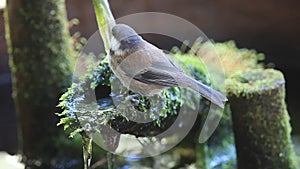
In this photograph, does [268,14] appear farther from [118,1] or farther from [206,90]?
[206,90]

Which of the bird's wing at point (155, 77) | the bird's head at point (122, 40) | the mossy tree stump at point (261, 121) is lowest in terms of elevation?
the mossy tree stump at point (261, 121)

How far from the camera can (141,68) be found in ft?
2.39

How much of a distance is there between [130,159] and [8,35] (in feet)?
1.14

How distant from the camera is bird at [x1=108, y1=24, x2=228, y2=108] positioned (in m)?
0.72

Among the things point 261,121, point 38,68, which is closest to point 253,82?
point 261,121

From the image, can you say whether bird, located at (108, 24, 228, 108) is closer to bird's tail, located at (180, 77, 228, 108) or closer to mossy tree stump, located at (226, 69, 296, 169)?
bird's tail, located at (180, 77, 228, 108)

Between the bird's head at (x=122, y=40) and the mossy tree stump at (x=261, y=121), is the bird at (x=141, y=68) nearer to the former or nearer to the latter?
the bird's head at (x=122, y=40)

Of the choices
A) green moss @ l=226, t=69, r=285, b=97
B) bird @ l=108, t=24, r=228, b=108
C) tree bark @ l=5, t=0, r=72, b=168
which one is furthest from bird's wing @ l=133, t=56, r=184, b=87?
tree bark @ l=5, t=0, r=72, b=168

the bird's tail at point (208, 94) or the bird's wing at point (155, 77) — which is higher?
the bird's wing at point (155, 77)

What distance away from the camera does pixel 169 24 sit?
1340 mm

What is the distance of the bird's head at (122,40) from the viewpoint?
725 mm

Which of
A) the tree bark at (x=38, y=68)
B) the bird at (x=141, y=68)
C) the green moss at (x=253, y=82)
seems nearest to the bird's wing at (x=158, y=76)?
the bird at (x=141, y=68)

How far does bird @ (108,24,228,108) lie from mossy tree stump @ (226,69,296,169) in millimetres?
231

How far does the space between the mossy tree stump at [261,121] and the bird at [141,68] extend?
23 centimetres
